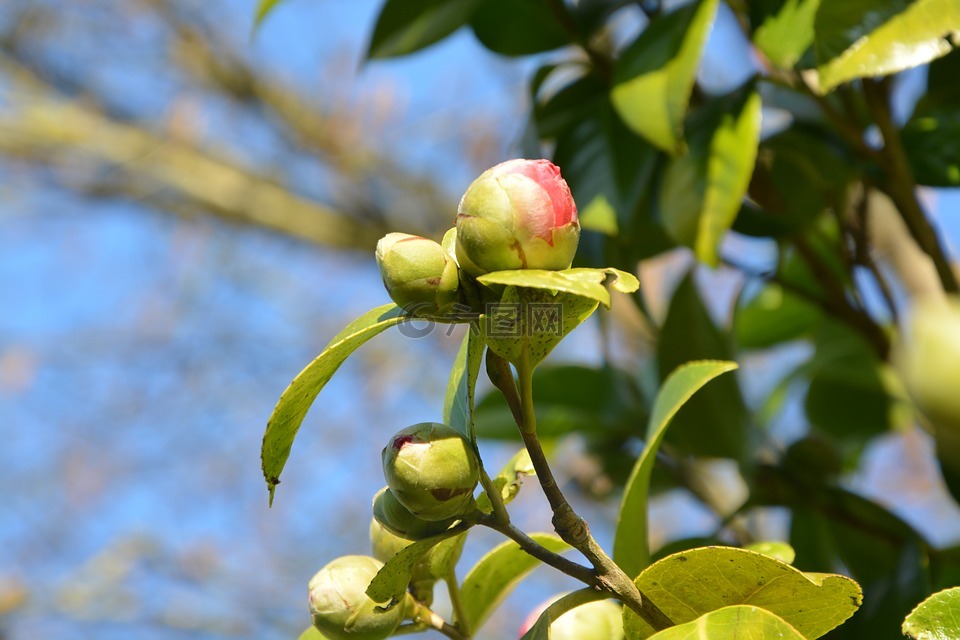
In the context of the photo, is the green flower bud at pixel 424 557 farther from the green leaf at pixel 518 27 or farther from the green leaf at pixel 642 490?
the green leaf at pixel 518 27

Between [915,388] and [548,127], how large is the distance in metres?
0.53

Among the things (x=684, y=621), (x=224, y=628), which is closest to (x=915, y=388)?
(x=684, y=621)

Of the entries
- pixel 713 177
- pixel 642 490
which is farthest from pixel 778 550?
pixel 713 177

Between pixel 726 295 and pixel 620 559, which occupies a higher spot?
pixel 726 295

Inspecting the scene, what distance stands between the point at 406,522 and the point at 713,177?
1.52 feet

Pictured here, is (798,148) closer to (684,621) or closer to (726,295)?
(684,621)

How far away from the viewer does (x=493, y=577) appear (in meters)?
0.65

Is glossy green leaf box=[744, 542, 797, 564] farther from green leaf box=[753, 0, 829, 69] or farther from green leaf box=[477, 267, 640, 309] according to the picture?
green leaf box=[753, 0, 829, 69]

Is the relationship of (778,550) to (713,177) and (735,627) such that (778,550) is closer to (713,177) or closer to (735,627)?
(735,627)

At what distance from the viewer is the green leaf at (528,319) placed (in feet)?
1.44

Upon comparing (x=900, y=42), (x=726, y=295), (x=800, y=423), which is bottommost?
(x=800, y=423)

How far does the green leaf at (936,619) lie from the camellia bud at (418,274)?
0.26m

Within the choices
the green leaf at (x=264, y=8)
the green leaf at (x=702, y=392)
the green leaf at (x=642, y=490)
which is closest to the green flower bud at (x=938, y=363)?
the green leaf at (x=642, y=490)

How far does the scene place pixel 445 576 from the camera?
1.89 feet
